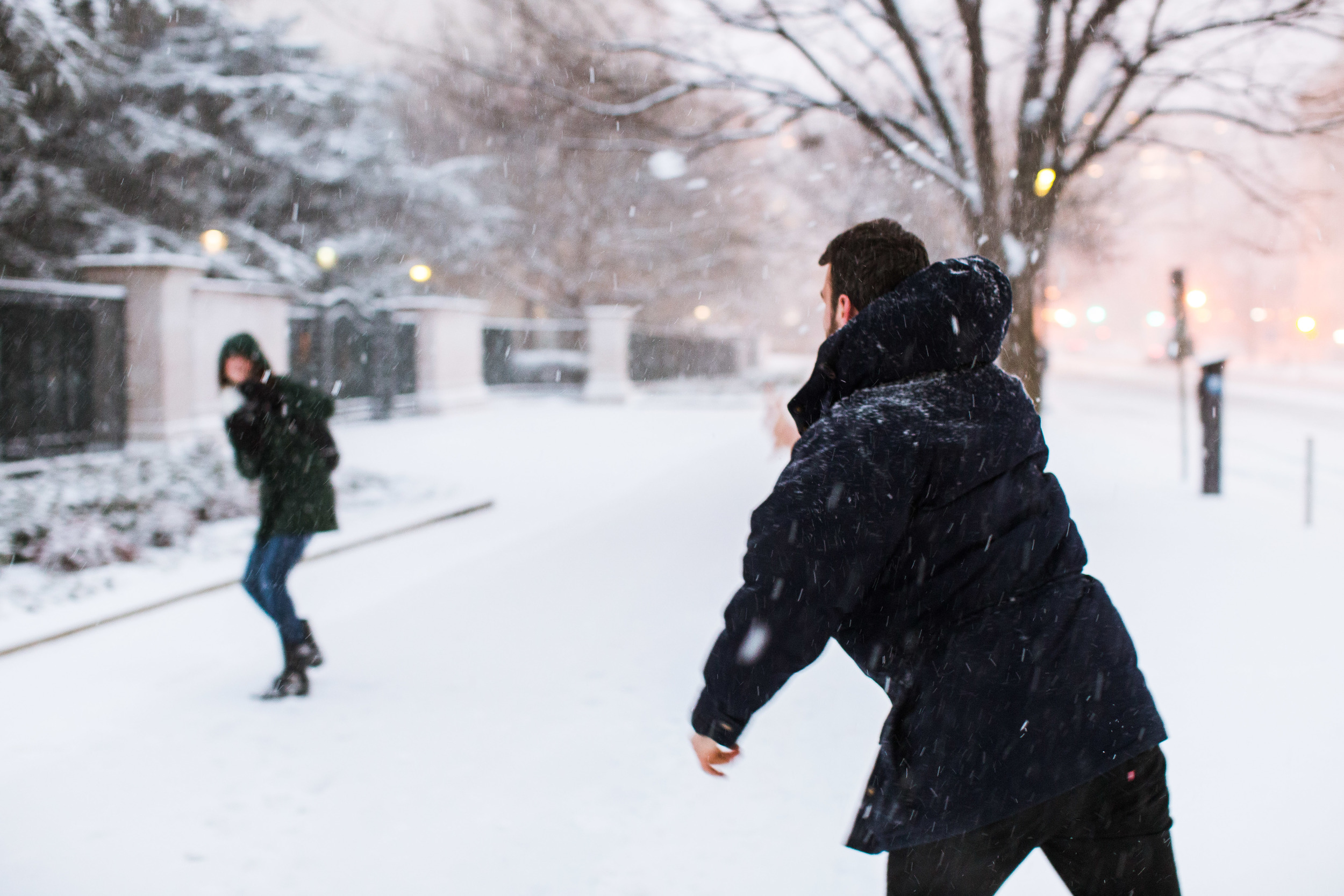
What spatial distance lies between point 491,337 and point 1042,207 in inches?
885

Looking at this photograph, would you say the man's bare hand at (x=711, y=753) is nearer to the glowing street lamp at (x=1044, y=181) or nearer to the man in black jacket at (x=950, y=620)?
the man in black jacket at (x=950, y=620)

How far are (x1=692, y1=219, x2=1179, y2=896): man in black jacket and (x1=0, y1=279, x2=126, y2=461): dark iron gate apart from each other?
13.2m

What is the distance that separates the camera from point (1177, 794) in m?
3.62

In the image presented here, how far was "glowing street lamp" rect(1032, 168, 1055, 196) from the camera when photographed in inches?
309

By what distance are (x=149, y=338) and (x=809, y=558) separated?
14042 mm

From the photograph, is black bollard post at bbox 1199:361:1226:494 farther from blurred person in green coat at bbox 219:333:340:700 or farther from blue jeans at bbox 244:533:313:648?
blue jeans at bbox 244:533:313:648

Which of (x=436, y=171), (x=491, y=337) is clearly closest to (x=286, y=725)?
(x=436, y=171)

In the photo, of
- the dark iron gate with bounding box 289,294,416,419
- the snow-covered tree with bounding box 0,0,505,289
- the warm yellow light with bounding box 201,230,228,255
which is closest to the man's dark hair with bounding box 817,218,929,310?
the snow-covered tree with bounding box 0,0,505,289

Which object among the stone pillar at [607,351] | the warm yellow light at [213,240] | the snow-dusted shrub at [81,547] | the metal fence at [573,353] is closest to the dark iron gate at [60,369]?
the warm yellow light at [213,240]

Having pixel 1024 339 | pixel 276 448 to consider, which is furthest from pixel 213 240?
pixel 276 448

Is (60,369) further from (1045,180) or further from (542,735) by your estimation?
(1045,180)

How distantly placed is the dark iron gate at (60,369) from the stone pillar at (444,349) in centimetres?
910

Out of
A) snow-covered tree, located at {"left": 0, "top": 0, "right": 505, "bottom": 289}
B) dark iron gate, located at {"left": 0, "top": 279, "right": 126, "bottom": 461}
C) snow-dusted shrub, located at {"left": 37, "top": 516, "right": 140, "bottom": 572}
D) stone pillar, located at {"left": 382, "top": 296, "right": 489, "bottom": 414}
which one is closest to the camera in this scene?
snow-dusted shrub, located at {"left": 37, "top": 516, "right": 140, "bottom": 572}

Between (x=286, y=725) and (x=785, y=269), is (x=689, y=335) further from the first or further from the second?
(x=286, y=725)
